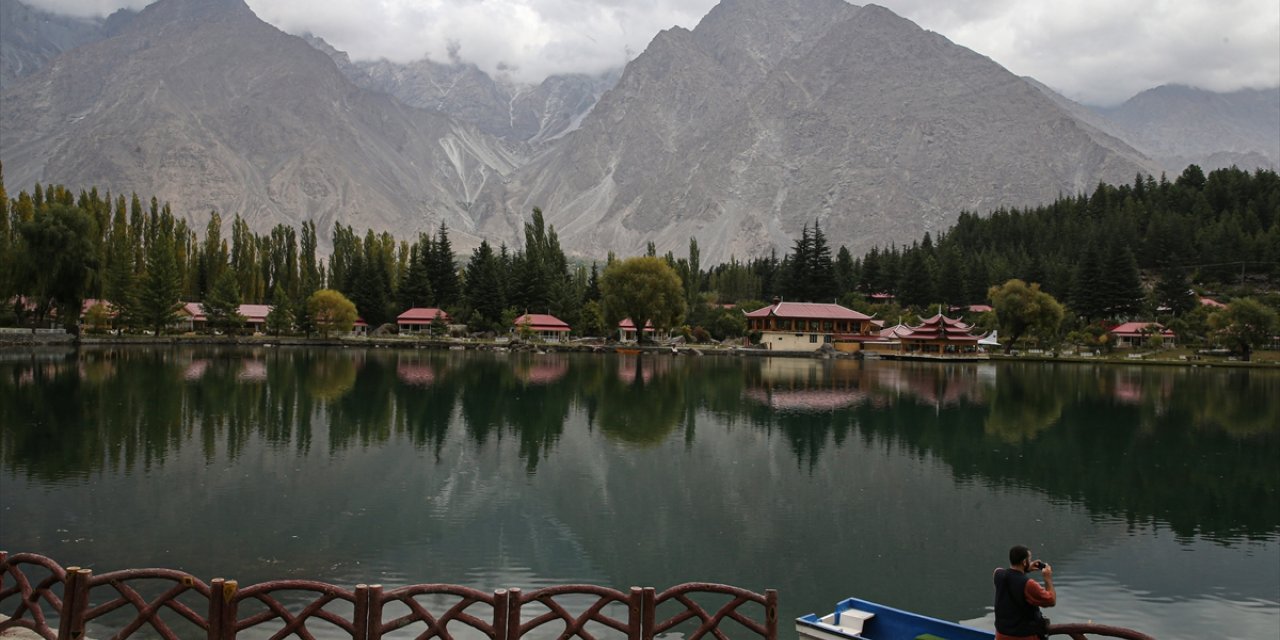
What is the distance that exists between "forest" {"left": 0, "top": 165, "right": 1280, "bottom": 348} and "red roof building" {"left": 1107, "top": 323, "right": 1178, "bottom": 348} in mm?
1690

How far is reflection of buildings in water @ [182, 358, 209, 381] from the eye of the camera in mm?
46625

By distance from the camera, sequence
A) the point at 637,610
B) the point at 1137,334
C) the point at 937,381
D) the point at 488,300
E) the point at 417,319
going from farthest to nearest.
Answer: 1. the point at 417,319
2. the point at 488,300
3. the point at 1137,334
4. the point at 937,381
5. the point at 637,610

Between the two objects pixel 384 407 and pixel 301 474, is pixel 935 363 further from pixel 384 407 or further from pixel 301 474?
pixel 301 474

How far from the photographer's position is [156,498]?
717 inches

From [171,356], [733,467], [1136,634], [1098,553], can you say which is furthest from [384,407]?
[171,356]

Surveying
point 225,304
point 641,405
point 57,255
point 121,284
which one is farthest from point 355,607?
point 225,304

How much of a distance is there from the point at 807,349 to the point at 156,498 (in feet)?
263

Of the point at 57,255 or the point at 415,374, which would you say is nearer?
the point at 415,374

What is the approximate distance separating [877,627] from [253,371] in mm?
49990

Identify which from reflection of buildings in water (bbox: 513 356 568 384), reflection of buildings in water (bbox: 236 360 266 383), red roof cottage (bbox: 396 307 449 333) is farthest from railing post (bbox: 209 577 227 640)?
red roof cottage (bbox: 396 307 449 333)

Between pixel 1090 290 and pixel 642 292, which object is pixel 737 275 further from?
pixel 1090 290

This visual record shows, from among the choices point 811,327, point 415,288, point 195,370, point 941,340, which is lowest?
point 195,370

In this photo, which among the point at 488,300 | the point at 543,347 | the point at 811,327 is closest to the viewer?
the point at 543,347

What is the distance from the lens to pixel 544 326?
9719cm
